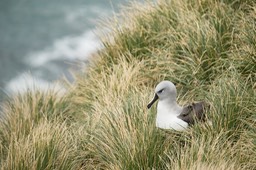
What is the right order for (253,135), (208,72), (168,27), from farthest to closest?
(168,27) → (208,72) → (253,135)

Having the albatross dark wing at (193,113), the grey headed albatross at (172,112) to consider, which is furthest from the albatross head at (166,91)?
the albatross dark wing at (193,113)

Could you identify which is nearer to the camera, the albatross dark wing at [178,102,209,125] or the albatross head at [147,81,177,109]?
the albatross dark wing at [178,102,209,125]

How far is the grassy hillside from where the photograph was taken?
18.3 ft

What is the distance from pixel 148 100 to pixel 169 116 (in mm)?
731

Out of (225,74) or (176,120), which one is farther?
(225,74)

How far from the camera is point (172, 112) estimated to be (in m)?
5.80

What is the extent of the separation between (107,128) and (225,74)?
54.6 inches

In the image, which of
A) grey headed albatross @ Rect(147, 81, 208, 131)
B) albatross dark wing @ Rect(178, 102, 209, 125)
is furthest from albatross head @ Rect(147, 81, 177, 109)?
albatross dark wing @ Rect(178, 102, 209, 125)

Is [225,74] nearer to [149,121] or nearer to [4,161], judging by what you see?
[149,121]

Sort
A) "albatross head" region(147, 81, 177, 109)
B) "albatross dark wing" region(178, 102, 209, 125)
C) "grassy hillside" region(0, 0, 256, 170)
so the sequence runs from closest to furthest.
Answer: "grassy hillside" region(0, 0, 256, 170) → "albatross dark wing" region(178, 102, 209, 125) → "albatross head" region(147, 81, 177, 109)

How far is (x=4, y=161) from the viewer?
650 cm

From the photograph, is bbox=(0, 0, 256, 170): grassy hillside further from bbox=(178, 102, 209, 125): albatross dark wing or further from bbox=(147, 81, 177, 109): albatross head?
bbox=(147, 81, 177, 109): albatross head

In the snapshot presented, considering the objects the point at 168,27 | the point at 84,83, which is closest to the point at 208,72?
the point at 168,27

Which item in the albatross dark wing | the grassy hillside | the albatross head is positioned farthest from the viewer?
the albatross head
